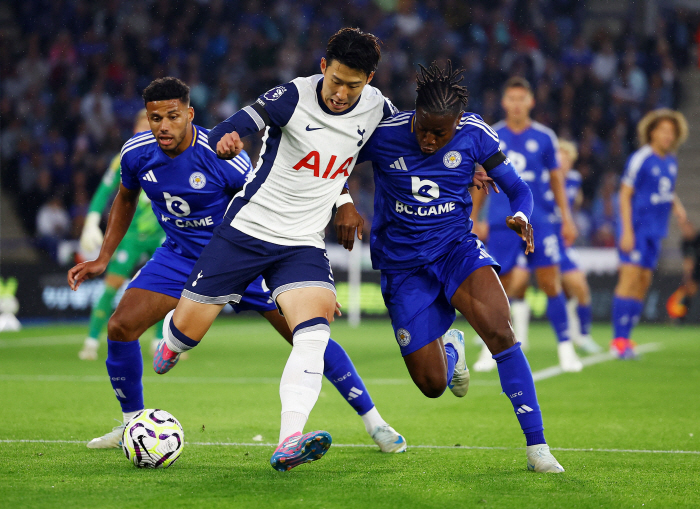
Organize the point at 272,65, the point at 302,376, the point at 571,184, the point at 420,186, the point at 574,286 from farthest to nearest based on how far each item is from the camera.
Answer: the point at 272,65
the point at 571,184
the point at 574,286
the point at 420,186
the point at 302,376

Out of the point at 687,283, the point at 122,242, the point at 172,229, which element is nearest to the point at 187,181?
the point at 172,229

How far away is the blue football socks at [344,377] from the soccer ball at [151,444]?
2.91ft

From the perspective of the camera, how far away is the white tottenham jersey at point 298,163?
4.08 metres

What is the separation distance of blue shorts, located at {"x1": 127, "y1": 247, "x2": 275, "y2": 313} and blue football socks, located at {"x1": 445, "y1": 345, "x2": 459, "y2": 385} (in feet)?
3.15

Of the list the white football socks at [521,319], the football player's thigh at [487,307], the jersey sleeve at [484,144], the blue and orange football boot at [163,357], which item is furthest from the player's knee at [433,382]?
the white football socks at [521,319]

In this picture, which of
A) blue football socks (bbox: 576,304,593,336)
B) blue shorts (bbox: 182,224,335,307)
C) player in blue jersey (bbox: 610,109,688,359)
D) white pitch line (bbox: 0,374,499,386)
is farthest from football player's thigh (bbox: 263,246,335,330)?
blue football socks (bbox: 576,304,593,336)

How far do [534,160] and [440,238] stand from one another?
4.03 meters

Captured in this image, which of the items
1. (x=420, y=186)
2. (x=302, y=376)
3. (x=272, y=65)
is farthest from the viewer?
(x=272, y=65)

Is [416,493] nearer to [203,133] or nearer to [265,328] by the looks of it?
[203,133]

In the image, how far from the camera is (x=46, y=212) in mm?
15711

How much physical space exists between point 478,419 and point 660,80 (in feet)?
47.7

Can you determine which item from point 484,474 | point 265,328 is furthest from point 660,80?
point 484,474

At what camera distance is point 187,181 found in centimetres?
470

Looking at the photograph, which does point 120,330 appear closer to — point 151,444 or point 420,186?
point 151,444
